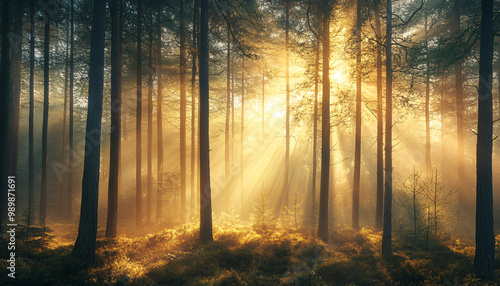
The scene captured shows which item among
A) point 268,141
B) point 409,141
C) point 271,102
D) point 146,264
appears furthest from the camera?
point 268,141

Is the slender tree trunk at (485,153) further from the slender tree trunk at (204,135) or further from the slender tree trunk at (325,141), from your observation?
the slender tree trunk at (204,135)

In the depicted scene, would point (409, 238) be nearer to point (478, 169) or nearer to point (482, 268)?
point (482, 268)

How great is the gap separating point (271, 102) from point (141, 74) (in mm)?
13721

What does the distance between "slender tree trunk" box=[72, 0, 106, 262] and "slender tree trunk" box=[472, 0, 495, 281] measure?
35.6 ft

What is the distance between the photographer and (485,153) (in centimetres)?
629

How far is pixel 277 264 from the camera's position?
698 centimetres

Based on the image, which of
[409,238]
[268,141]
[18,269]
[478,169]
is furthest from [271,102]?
[18,269]

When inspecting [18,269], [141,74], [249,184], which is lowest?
[249,184]

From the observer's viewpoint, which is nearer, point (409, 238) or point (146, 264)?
point (146, 264)

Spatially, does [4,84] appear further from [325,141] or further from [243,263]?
[325,141]

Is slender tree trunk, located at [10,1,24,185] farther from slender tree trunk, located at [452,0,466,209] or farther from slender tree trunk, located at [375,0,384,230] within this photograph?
slender tree trunk, located at [452,0,466,209]

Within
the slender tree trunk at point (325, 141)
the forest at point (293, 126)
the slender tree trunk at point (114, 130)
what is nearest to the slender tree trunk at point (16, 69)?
the forest at point (293, 126)

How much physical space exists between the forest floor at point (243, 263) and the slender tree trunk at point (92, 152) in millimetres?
441

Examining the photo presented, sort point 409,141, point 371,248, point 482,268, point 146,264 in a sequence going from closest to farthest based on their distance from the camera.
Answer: point 482,268
point 146,264
point 371,248
point 409,141
